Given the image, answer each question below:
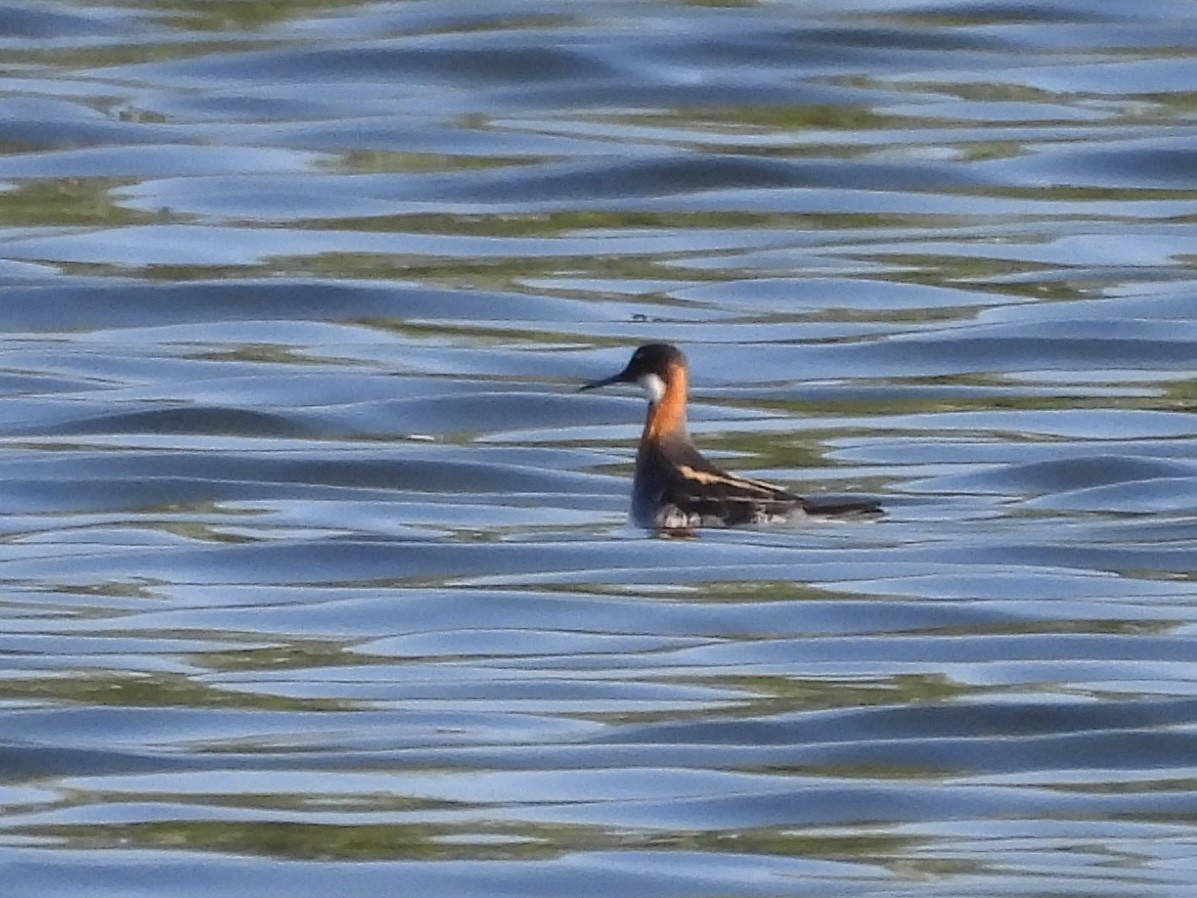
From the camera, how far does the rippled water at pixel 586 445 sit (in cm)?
1013

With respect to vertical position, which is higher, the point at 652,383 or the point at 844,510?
the point at 652,383

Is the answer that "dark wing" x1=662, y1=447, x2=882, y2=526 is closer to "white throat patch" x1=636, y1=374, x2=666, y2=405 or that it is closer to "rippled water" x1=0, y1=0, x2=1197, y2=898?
"rippled water" x1=0, y1=0, x2=1197, y2=898

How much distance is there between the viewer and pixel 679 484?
15.1 meters

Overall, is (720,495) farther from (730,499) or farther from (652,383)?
(652,383)

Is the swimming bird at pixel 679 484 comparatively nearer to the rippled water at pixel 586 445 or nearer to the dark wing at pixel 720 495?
the dark wing at pixel 720 495

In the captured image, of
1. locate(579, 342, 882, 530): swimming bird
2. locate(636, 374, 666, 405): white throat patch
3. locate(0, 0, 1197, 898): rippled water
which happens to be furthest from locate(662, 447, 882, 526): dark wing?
locate(636, 374, 666, 405): white throat patch

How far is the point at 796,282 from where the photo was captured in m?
21.5

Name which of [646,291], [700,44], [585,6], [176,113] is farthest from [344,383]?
[585,6]

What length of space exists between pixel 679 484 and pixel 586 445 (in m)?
2.64

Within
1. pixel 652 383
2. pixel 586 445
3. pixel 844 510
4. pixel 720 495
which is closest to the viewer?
pixel 844 510

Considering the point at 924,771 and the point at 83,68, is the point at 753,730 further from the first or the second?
the point at 83,68

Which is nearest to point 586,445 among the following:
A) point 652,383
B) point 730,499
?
point 652,383

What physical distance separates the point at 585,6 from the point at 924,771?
1968 cm

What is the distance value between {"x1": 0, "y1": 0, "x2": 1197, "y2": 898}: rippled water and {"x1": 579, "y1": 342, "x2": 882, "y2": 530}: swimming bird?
130 mm
